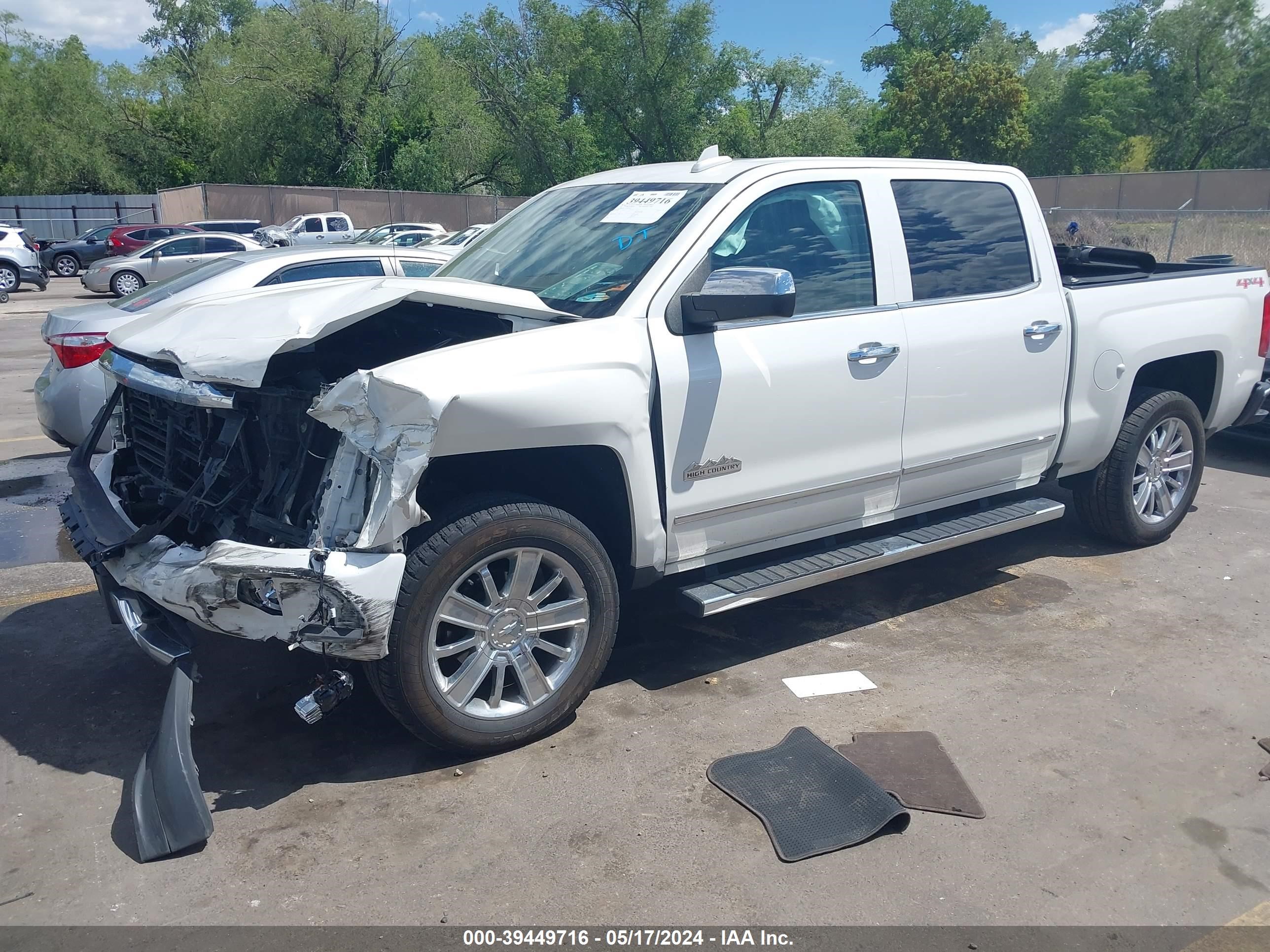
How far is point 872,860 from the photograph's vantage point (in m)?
3.27

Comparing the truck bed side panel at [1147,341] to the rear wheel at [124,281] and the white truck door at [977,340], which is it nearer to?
the white truck door at [977,340]

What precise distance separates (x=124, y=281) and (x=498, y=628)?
81.6 ft

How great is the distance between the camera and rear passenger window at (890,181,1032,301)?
484cm

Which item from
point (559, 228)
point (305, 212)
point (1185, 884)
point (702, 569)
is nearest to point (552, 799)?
point (702, 569)

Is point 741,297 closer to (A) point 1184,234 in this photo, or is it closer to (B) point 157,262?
(A) point 1184,234

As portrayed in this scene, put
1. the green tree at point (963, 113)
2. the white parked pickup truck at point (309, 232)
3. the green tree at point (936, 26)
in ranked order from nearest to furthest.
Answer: the white parked pickup truck at point (309, 232) → the green tree at point (963, 113) → the green tree at point (936, 26)

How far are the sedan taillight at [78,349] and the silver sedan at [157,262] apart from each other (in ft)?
61.1

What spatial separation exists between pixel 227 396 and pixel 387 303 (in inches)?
24.8

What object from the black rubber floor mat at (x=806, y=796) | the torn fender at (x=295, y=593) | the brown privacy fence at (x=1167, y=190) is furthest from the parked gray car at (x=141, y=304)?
the brown privacy fence at (x=1167, y=190)

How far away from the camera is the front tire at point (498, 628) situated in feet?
11.4

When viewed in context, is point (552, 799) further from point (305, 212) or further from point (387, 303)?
point (305, 212)

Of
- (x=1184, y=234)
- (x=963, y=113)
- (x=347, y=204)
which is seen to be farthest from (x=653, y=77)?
(x=1184, y=234)
